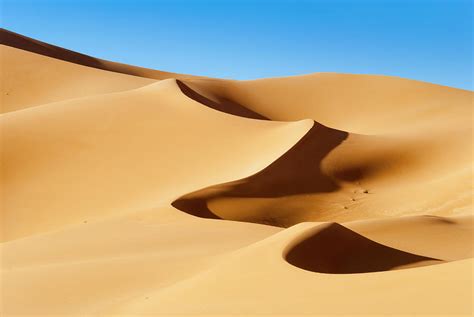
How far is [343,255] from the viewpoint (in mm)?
7480

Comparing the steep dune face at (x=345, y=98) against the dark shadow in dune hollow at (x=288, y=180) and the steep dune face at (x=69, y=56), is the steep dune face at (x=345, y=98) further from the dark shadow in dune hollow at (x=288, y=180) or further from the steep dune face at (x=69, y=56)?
the dark shadow in dune hollow at (x=288, y=180)

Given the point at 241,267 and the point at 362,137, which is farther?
the point at 362,137

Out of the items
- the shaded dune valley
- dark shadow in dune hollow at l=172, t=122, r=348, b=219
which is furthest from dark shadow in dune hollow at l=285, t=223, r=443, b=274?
dark shadow in dune hollow at l=172, t=122, r=348, b=219

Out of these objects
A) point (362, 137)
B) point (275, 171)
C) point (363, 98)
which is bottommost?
point (275, 171)

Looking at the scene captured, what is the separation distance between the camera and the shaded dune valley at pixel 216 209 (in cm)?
519

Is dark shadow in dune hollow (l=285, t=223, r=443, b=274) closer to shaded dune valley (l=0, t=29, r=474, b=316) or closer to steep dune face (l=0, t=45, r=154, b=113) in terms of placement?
shaded dune valley (l=0, t=29, r=474, b=316)

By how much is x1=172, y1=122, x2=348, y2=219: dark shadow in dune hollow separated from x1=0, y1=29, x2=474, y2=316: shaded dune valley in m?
0.04

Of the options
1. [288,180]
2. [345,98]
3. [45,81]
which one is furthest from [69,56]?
[288,180]

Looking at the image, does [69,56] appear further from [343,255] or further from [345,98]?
[343,255]

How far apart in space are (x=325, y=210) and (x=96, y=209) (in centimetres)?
475

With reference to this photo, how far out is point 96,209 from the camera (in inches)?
505

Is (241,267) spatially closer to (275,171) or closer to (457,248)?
(457,248)

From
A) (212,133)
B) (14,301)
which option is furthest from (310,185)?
(14,301)

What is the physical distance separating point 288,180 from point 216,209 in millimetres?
2299
